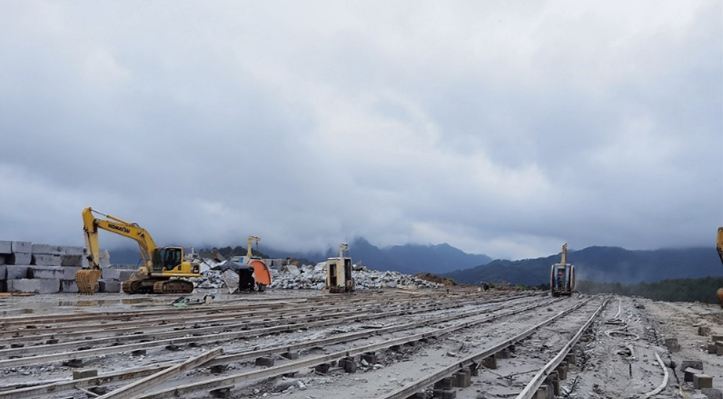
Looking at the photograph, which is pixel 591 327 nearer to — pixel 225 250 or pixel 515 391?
pixel 515 391

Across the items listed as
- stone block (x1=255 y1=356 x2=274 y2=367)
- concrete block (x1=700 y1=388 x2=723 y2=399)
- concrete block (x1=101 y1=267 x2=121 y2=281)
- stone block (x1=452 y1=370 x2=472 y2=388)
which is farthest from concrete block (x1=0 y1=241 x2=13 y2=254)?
concrete block (x1=700 y1=388 x2=723 y2=399)

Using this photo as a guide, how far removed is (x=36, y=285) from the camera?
2781 centimetres

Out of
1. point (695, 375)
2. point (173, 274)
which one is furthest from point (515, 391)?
point (173, 274)

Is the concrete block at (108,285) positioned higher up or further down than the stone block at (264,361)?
further down

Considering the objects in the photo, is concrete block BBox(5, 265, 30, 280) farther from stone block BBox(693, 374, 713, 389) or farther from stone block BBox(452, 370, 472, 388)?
stone block BBox(693, 374, 713, 389)

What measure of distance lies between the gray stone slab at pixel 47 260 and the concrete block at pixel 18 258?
1.09 ft

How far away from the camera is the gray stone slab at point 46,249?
1119 inches

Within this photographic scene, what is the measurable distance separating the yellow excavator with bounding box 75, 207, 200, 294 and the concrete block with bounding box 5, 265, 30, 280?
9.09 ft

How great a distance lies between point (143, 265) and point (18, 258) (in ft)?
19.4

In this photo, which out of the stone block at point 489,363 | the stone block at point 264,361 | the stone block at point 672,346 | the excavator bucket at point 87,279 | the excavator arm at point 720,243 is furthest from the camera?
the excavator bucket at point 87,279

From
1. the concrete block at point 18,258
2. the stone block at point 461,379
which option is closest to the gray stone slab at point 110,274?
the concrete block at point 18,258

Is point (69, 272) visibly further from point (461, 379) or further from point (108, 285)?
point (461, 379)

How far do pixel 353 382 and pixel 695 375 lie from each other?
4.66m

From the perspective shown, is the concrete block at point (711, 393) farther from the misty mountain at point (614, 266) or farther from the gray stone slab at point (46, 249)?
the misty mountain at point (614, 266)
